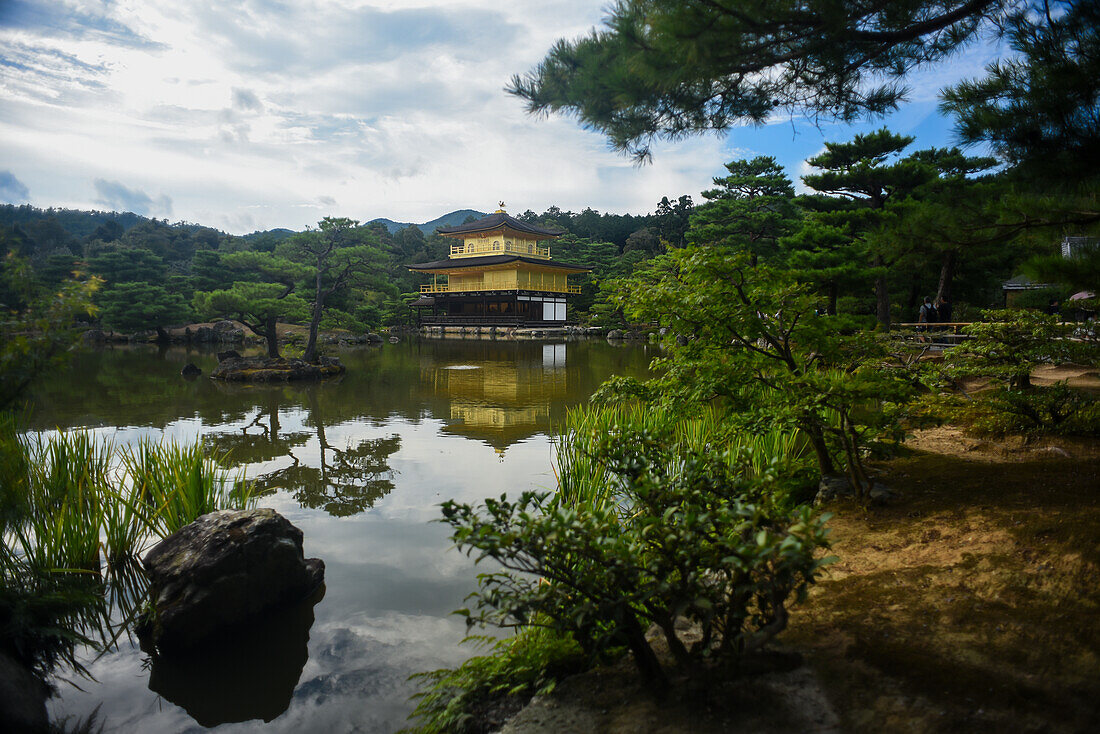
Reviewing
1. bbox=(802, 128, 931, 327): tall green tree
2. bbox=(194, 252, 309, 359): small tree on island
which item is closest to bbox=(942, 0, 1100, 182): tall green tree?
bbox=(802, 128, 931, 327): tall green tree

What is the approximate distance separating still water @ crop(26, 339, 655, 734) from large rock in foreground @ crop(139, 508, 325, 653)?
0.13m

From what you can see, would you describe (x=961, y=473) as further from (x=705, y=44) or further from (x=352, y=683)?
(x=352, y=683)

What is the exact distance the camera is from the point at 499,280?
3244 cm

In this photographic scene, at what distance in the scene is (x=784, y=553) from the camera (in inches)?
57.9

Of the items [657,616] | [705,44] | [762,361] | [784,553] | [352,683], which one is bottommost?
[352,683]

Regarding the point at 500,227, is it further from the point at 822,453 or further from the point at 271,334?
the point at 822,453

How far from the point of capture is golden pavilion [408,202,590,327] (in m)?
31.7

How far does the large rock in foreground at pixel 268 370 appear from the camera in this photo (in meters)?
12.2

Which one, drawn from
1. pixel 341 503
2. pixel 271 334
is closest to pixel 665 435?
pixel 341 503

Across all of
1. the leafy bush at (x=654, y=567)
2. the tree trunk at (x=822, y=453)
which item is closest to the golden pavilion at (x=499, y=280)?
the tree trunk at (x=822, y=453)

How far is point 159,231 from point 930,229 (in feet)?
163

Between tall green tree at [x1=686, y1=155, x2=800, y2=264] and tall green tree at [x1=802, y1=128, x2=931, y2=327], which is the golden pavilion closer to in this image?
tall green tree at [x1=686, y1=155, x2=800, y2=264]

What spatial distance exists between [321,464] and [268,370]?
7569 mm

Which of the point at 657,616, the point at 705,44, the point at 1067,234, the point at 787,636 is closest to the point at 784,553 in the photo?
the point at 657,616
